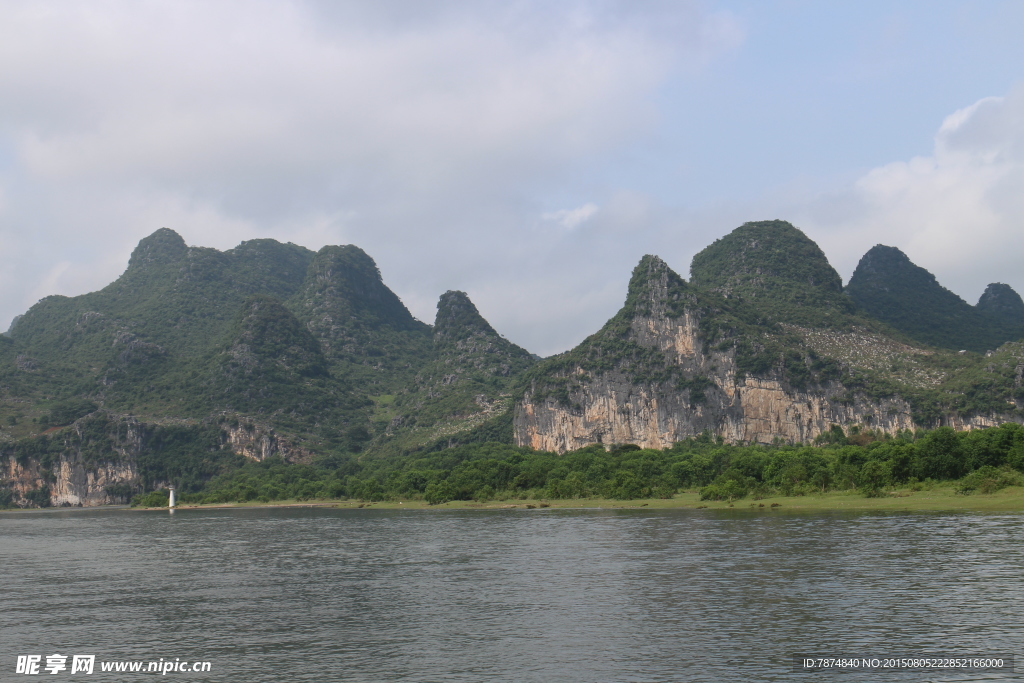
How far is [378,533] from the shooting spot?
93.9m

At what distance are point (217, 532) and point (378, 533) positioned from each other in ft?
82.6

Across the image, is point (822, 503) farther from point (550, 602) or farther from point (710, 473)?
point (550, 602)

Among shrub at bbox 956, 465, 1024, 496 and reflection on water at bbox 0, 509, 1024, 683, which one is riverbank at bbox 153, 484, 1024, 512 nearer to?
shrub at bbox 956, 465, 1024, 496

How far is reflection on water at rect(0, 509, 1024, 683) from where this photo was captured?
33094 mm

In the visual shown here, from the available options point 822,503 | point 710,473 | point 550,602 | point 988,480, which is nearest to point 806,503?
point 822,503

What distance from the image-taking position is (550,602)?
A: 1800 inches

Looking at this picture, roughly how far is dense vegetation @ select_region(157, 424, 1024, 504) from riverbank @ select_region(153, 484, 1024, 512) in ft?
7.49

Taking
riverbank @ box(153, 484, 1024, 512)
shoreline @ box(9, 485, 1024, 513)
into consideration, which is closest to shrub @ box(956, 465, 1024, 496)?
shoreline @ box(9, 485, 1024, 513)

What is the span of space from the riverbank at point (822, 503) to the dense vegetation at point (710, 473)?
2.28 metres

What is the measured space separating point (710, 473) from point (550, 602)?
9480 centimetres

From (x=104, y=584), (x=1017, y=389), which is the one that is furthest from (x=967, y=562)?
(x=1017, y=389)

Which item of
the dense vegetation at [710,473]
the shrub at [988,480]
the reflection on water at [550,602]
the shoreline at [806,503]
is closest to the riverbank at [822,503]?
the shoreline at [806,503]

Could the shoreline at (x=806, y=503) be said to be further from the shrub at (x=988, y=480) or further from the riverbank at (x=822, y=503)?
the shrub at (x=988, y=480)

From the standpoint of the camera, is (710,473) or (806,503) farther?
(710,473)
